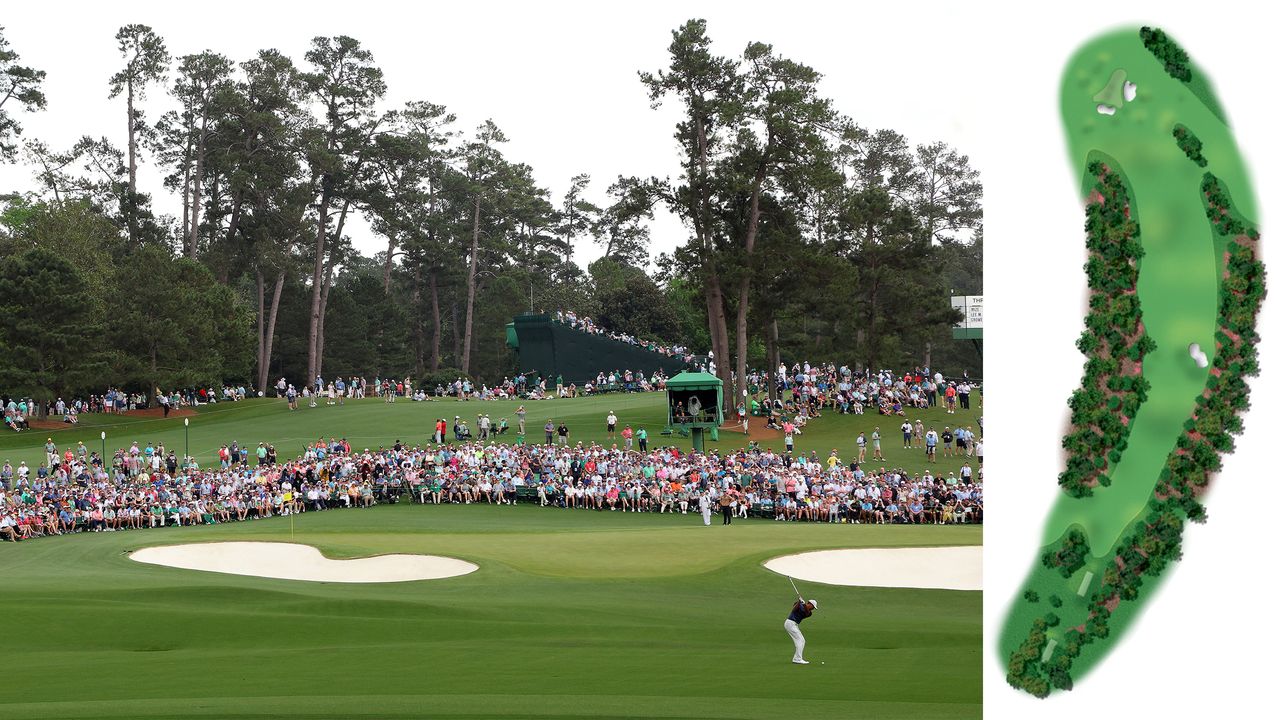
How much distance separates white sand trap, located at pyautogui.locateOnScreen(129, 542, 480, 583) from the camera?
75.5 feet

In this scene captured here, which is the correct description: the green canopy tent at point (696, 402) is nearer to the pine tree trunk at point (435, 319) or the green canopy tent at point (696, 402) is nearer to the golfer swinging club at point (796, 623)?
the golfer swinging club at point (796, 623)

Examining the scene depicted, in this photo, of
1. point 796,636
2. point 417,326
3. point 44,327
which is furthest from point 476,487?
point 417,326

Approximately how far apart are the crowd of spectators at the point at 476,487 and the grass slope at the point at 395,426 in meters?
5.79

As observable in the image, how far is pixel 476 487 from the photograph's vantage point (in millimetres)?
35875

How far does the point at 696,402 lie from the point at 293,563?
68.0ft

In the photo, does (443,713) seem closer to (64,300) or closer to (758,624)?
(758,624)

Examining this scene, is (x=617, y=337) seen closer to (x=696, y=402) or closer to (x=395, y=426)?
(x=395, y=426)

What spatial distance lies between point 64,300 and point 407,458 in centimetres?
2352

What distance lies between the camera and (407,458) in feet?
124

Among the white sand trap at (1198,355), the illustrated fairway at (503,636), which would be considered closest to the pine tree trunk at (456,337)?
the illustrated fairway at (503,636)

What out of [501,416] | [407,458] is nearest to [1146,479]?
[407,458]

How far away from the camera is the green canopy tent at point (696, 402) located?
43000mm

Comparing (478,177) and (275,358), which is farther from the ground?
(478,177)

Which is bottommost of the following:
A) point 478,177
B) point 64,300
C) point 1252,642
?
point 1252,642
